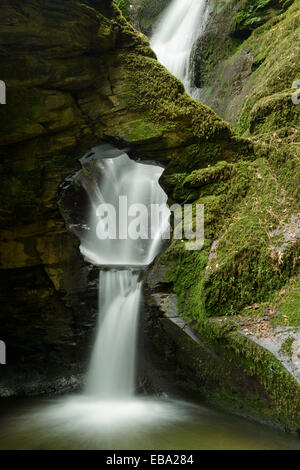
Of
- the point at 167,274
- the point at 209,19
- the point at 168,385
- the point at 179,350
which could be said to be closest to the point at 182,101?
the point at 167,274

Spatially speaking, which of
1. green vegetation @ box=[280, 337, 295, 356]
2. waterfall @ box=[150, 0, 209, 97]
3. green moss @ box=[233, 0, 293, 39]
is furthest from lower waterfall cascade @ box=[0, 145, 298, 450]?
green moss @ box=[233, 0, 293, 39]

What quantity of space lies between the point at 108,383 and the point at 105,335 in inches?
37.6

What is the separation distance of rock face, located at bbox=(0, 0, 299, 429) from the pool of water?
0.64 meters

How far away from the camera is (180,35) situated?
543 inches

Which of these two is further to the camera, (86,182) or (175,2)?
(175,2)

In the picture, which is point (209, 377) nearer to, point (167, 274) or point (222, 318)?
point (222, 318)

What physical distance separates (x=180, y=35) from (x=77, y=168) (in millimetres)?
10048

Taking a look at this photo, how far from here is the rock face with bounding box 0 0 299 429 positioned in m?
5.64

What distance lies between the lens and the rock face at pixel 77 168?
5645 mm

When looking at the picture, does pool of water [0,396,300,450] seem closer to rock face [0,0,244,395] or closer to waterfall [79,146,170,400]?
waterfall [79,146,170,400]

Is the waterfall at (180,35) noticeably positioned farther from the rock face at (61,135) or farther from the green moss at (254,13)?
the rock face at (61,135)

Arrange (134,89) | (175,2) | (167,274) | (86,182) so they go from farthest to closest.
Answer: (175,2), (86,182), (134,89), (167,274)

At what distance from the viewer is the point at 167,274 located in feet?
20.6

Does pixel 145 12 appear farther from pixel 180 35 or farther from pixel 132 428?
pixel 132 428
